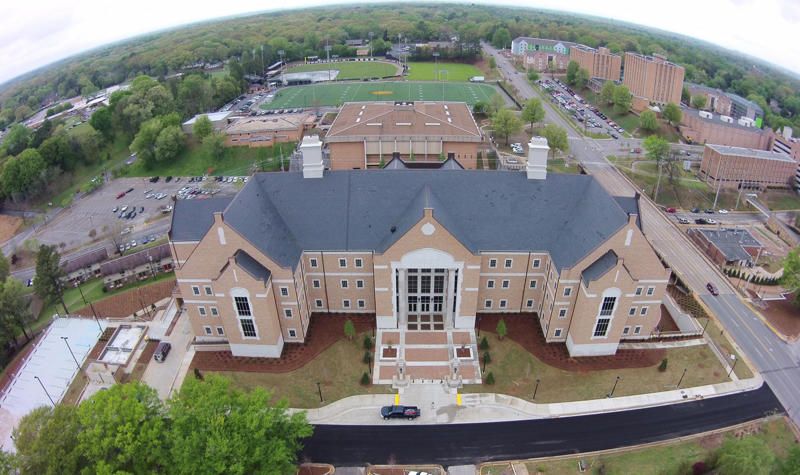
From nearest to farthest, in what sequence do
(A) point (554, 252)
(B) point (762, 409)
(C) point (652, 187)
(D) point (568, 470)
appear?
(D) point (568, 470) < (B) point (762, 409) < (A) point (554, 252) < (C) point (652, 187)

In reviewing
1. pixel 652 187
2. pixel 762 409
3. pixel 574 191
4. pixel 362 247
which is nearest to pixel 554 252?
pixel 574 191

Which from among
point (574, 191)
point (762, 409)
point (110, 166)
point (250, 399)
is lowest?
point (110, 166)

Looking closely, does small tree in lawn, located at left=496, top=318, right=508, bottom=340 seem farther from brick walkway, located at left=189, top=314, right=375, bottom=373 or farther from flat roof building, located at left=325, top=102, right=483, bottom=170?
flat roof building, located at left=325, top=102, right=483, bottom=170

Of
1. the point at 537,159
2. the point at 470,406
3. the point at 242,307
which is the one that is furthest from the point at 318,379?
the point at 537,159

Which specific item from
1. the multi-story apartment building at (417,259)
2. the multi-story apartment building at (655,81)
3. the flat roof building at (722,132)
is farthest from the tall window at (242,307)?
the multi-story apartment building at (655,81)

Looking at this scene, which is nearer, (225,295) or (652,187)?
(225,295)

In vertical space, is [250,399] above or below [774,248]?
above

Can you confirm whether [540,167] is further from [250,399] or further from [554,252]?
[250,399]
